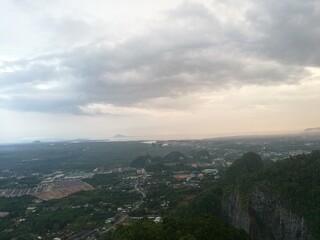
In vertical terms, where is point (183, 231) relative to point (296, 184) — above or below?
below

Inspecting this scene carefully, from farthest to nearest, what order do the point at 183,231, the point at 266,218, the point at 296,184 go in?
1. the point at 296,184
2. the point at 266,218
3. the point at 183,231

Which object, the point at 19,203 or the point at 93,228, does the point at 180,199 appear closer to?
the point at 93,228

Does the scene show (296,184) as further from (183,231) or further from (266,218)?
(183,231)

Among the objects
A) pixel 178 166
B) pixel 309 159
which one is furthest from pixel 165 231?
pixel 178 166

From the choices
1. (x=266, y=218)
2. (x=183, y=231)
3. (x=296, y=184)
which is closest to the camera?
(x=183, y=231)

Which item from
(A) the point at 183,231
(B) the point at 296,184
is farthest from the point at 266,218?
(A) the point at 183,231

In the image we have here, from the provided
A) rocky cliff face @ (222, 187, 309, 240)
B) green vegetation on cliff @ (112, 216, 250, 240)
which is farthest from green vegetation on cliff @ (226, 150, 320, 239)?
green vegetation on cliff @ (112, 216, 250, 240)

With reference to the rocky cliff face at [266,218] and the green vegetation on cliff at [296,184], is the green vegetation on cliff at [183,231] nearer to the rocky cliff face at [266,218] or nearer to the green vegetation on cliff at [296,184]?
the rocky cliff face at [266,218]

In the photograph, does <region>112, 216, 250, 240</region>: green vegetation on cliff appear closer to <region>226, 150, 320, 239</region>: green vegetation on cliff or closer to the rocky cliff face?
the rocky cliff face
